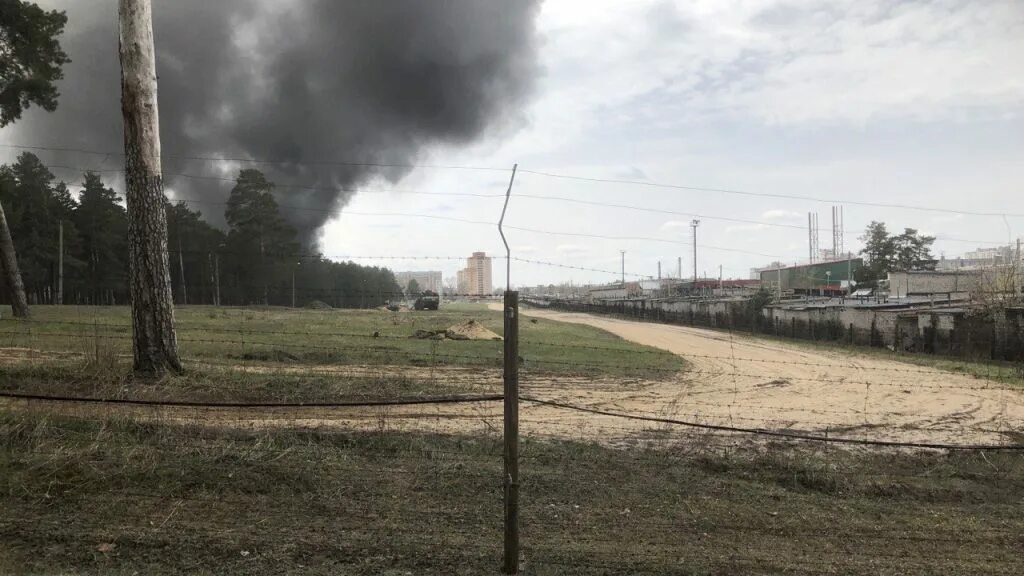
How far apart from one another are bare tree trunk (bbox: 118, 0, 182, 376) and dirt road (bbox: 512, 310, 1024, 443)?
748 centimetres

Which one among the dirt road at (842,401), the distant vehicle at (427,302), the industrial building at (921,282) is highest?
the industrial building at (921,282)

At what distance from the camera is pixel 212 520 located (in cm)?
434

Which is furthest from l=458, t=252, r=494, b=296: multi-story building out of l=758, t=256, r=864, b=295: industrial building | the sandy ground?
l=758, t=256, r=864, b=295: industrial building

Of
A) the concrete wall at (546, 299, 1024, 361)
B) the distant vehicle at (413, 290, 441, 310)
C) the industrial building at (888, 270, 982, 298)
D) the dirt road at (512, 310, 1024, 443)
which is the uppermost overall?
the industrial building at (888, 270, 982, 298)

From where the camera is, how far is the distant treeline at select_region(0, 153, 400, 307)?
1964 inches

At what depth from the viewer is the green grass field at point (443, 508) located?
153 inches

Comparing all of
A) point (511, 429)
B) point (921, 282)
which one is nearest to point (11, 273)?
point (511, 429)

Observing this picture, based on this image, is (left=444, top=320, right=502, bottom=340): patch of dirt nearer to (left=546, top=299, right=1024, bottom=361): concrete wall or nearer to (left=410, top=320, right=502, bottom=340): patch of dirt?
(left=410, top=320, right=502, bottom=340): patch of dirt

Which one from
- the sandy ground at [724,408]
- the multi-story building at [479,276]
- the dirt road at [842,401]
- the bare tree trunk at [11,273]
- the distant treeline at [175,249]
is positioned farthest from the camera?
the distant treeline at [175,249]

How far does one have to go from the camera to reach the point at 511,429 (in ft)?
11.6

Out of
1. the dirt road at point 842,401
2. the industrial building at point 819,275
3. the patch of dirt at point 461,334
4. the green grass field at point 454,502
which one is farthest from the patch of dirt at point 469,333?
the industrial building at point 819,275

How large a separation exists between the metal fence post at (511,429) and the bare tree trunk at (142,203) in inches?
302

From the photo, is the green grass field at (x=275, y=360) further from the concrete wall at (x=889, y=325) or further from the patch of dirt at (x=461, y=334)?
the concrete wall at (x=889, y=325)

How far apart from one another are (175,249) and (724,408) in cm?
4982
